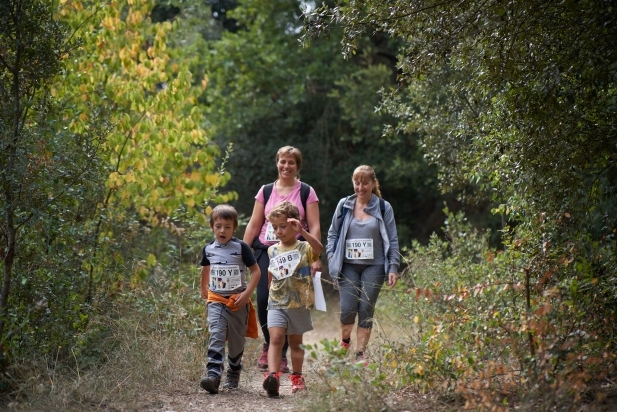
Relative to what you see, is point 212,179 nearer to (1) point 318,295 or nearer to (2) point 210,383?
(1) point 318,295

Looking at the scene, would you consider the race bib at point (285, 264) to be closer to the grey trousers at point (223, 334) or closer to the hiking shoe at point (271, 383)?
the grey trousers at point (223, 334)

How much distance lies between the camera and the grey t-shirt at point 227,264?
6723 millimetres

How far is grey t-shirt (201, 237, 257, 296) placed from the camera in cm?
672

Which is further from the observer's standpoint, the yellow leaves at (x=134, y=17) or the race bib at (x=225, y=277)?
the yellow leaves at (x=134, y=17)

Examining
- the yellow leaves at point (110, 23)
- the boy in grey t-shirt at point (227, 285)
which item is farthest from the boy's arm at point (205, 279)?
the yellow leaves at point (110, 23)

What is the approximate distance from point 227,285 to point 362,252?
1.39m

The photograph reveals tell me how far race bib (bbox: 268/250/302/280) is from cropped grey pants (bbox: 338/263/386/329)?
79 cm

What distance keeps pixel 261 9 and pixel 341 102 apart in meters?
3.16

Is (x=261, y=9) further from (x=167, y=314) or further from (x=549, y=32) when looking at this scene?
(x=549, y=32)

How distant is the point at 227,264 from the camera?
265 inches

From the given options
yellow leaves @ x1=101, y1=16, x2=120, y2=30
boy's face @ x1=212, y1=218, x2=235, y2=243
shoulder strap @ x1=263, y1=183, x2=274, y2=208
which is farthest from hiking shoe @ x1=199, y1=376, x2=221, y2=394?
yellow leaves @ x1=101, y1=16, x2=120, y2=30

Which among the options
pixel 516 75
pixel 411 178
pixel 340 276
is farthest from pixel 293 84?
pixel 516 75

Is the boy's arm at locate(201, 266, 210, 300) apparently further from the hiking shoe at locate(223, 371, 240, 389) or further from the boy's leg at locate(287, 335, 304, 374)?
the boy's leg at locate(287, 335, 304, 374)

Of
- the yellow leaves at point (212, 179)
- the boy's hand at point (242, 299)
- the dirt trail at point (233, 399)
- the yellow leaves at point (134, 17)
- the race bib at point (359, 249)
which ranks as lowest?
the dirt trail at point (233, 399)
